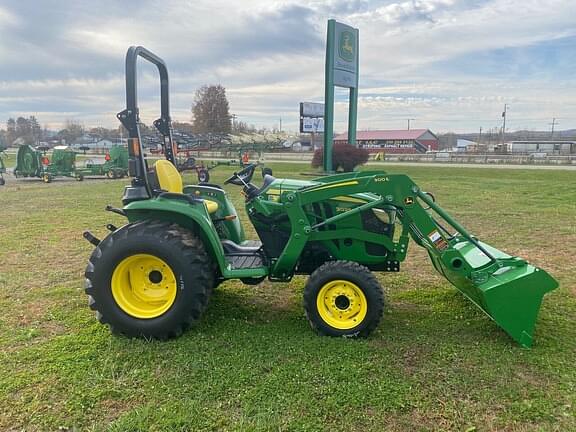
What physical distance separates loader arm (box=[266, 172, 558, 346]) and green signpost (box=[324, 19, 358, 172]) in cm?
1721

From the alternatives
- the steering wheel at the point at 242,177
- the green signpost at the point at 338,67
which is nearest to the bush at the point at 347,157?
the green signpost at the point at 338,67

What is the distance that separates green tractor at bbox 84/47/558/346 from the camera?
3676mm

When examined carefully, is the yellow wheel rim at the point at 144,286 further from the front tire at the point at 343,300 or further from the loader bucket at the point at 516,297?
the loader bucket at the point at 516,297

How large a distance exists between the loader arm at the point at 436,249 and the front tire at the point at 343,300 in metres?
0.35

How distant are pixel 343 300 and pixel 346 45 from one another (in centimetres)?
1927

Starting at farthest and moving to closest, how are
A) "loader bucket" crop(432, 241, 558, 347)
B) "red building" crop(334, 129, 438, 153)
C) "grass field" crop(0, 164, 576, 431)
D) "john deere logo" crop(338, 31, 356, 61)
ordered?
"red building" crop(334, 129, 438, 153), "john deere logo" crop(338, 31, 356, 61), "loader bucket" crop(432, 241, 558, 347), "grass field" crop(0, 164, 576, 431)

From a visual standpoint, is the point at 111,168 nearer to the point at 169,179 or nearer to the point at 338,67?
the point at 338,67

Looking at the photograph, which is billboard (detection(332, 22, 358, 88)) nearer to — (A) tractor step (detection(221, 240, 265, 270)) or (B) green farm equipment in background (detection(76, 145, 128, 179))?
(B) green farm equipment in background (detection(76, 145, 128, 179))

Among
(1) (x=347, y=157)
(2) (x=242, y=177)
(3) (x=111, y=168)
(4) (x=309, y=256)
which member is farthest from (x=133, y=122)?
(1) (x=347, y=157)

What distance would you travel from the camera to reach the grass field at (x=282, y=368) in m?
2.77

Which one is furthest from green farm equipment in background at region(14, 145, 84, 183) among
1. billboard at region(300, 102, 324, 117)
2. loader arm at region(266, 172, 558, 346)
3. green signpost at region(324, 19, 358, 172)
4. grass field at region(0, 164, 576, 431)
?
loader arm at region(266, 172, 558, 346)

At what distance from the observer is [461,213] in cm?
1022

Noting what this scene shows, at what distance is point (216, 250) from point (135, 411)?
55.8 inches

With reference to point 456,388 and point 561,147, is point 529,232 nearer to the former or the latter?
point 456,388
